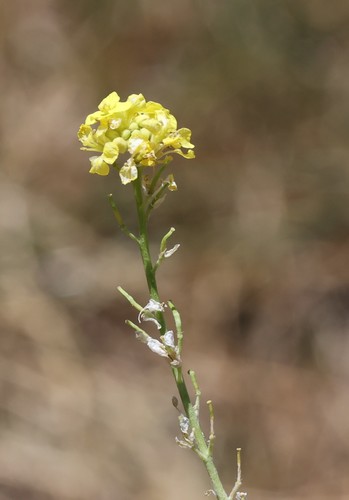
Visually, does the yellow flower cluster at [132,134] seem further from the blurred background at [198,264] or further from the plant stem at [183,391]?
the blurred background at [198,264]

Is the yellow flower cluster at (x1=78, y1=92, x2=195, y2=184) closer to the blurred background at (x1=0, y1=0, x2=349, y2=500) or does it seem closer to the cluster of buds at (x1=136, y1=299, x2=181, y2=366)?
the cluster of buds at (x1=136, y1=299, x2=181, y2=366)

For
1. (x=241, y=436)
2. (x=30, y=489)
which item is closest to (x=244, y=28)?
(x=241, y=436)

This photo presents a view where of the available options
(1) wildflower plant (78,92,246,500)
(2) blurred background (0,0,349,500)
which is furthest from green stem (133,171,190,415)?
(2) blurred background (0,0,349,500)

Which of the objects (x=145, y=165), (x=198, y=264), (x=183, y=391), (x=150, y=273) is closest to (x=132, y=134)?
(x=145, y=165)

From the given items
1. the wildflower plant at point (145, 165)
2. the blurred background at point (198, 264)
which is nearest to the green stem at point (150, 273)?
the wildflower plant at point (145, 165)

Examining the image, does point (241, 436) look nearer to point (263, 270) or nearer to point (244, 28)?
point (263, 270)
